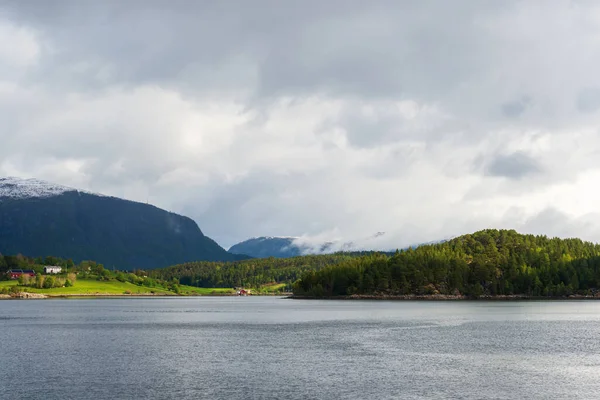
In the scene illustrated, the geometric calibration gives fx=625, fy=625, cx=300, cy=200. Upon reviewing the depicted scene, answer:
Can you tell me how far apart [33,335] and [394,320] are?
87.9 metres

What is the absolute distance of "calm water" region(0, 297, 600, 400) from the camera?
6519cm

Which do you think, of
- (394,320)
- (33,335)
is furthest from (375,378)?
(394,320)

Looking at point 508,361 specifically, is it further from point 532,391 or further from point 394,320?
point 394,320

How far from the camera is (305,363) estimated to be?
277 ft

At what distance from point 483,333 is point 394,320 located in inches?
1595

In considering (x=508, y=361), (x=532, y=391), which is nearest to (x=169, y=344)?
(x=508, y=361)

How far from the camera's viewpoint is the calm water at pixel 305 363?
214ft

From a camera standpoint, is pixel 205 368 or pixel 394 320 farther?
pixel 394 320

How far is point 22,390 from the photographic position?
213 feet

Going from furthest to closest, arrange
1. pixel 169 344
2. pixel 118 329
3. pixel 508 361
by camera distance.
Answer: pixel 118 329
pixel 169 344
pixel 508 361

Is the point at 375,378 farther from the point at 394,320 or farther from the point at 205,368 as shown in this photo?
the point at 394,320

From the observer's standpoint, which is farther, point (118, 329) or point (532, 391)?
point (118, 329)

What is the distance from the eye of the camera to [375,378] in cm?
7238

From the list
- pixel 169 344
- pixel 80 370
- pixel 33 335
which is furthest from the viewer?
pixel 33 335
